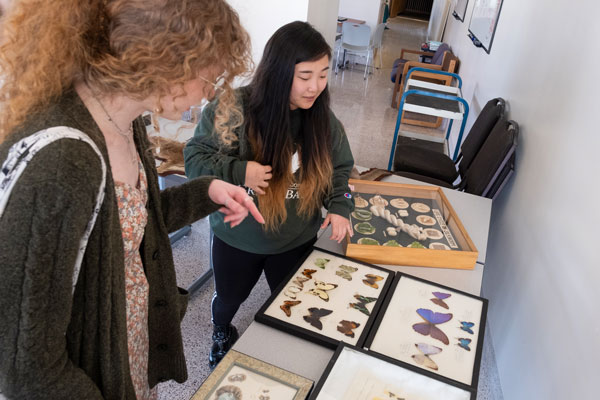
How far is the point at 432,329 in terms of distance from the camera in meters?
1.27

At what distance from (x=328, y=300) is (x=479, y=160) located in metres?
1.74

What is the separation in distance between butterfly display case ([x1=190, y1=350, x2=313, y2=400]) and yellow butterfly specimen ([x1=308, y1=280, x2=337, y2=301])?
0.32 meters

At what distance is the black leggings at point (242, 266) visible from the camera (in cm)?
167

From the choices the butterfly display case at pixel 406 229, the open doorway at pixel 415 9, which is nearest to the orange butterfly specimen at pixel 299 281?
the butterfly display case at pixel 406 229

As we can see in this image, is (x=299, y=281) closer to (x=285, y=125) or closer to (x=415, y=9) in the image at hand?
(x=285, y=125)

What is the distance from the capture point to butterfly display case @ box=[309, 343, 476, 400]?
1.03 metres

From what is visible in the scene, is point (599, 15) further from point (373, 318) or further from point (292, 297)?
point (292, 297)

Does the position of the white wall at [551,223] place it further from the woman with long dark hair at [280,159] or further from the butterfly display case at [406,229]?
the woman with long dark hair at [280,159]

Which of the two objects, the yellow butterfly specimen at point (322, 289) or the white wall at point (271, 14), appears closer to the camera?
the yellow butterfly specimen at point (322, 289)

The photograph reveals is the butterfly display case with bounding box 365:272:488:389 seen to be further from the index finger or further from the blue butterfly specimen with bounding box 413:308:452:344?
the index finger

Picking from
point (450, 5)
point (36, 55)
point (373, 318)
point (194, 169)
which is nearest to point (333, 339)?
point (373, 318)

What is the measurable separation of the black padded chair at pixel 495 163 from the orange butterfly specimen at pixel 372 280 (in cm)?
123

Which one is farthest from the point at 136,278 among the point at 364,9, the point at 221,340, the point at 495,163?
the point at 364,9

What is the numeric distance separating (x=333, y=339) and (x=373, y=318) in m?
0.15
